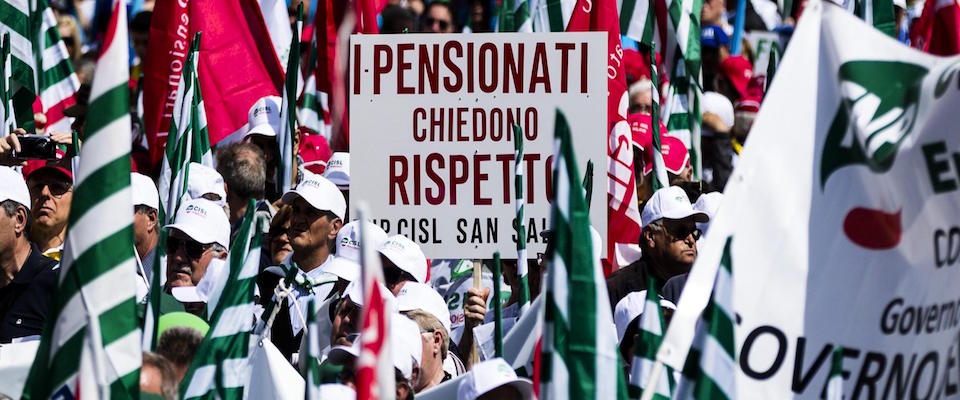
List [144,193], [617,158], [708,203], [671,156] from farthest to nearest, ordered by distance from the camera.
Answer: [671,156] < [617,158] < [708,203] < [144,193]

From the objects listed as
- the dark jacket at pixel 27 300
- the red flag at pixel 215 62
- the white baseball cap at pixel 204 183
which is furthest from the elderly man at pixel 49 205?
the red flag at pixel 215 62

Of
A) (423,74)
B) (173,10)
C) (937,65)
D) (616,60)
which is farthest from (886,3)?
(937,65)

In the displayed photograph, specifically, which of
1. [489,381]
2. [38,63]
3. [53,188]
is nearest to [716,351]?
[489,381]

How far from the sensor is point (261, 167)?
8570mm

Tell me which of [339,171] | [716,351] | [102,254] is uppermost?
[102,254]

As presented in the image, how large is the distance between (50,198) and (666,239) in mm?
2592

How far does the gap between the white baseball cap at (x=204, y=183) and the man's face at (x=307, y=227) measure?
37 cm

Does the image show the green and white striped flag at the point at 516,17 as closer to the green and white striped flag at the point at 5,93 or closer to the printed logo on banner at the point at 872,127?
the green and white striped flag at the point at 5,93

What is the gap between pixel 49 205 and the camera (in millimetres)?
7535

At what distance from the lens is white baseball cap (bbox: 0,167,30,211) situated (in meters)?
6.65

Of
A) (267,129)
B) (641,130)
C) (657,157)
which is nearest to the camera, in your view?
(657,157)

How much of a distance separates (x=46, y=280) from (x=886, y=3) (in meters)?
4.29

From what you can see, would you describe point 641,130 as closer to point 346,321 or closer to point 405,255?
point 405,255

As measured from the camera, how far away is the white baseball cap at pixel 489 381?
17.7 feet
